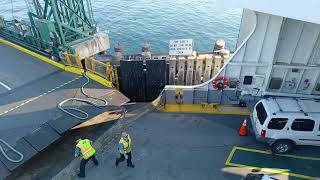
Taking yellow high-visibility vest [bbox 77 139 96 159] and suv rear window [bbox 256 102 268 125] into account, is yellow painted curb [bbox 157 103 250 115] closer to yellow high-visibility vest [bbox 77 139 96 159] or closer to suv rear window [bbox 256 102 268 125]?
suv rear window [bbox 256 102 268 125]

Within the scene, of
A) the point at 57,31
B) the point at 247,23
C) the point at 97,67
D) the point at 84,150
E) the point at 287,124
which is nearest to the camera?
the point at 84,150

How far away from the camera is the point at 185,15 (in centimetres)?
3412

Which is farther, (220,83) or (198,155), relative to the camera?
(220,83)

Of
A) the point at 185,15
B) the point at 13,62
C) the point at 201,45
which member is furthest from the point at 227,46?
the point at 13,62

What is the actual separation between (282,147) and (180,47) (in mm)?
6370

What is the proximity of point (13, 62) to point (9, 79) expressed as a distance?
2.00 metres

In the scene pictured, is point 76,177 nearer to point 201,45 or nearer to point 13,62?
point 13,62

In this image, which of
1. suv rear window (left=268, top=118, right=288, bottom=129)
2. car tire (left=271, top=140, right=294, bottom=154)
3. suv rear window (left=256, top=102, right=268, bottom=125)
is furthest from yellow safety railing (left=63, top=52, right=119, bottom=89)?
car tire (left=271, top=140, right=294, bottom=154)

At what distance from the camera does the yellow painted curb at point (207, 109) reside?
13047 millimetres

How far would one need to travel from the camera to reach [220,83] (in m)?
12.9

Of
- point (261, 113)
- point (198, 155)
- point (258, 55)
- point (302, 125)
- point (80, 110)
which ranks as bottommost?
point (198, 155)

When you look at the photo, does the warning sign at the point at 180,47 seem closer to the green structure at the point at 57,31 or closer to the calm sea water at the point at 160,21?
the green structure at the point at 57,31

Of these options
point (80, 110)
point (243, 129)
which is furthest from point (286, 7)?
point (80, 110)

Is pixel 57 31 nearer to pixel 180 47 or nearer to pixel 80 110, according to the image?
pixel 80 110
